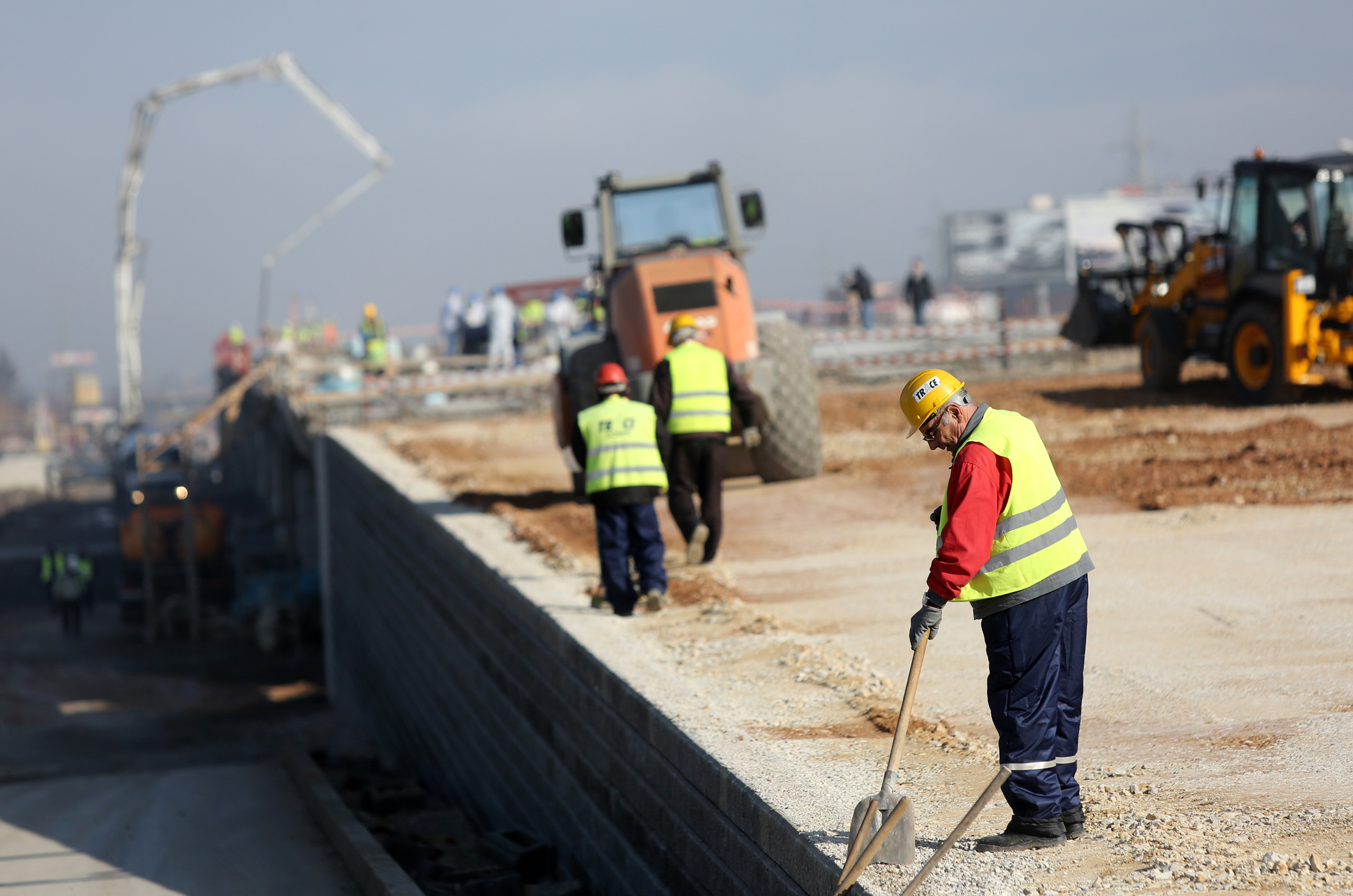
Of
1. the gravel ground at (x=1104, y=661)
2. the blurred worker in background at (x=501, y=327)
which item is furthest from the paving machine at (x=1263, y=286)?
the blurred worker in background at (x=501, y=327)

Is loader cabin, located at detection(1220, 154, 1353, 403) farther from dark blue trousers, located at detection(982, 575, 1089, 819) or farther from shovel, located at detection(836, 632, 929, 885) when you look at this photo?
shovel, located at detection(836, 632, 929, 885)

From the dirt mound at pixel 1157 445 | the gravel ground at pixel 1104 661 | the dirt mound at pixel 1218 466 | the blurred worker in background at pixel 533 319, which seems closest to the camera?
the gravel ground at pixel 1104 661

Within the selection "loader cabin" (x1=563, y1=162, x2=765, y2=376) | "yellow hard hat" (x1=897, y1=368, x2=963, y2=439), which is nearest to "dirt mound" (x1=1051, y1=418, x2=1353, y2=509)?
"loader cabin" (x1=563, y1=162, x2=765, y2=376)

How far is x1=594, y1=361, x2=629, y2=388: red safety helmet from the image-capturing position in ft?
28.0

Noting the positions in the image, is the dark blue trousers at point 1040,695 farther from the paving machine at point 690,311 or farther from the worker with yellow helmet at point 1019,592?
the paving machine at point 690,311

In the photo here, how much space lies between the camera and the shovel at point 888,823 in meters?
4.05

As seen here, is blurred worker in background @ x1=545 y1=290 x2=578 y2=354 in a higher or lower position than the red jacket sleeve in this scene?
higher

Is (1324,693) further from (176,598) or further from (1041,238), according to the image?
(1041,238)

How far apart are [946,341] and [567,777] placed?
21222 mm

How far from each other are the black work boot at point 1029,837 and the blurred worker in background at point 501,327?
900 inches

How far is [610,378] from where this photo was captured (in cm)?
855

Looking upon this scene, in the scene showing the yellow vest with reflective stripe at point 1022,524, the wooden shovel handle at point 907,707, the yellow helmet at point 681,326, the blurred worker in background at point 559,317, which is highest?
the blurred worker in background at point 559,317

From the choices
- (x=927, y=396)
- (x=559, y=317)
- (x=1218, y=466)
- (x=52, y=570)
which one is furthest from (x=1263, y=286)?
(x=52, y=570)

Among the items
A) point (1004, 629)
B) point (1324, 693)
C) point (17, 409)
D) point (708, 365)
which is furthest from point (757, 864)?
point (17, 409)
